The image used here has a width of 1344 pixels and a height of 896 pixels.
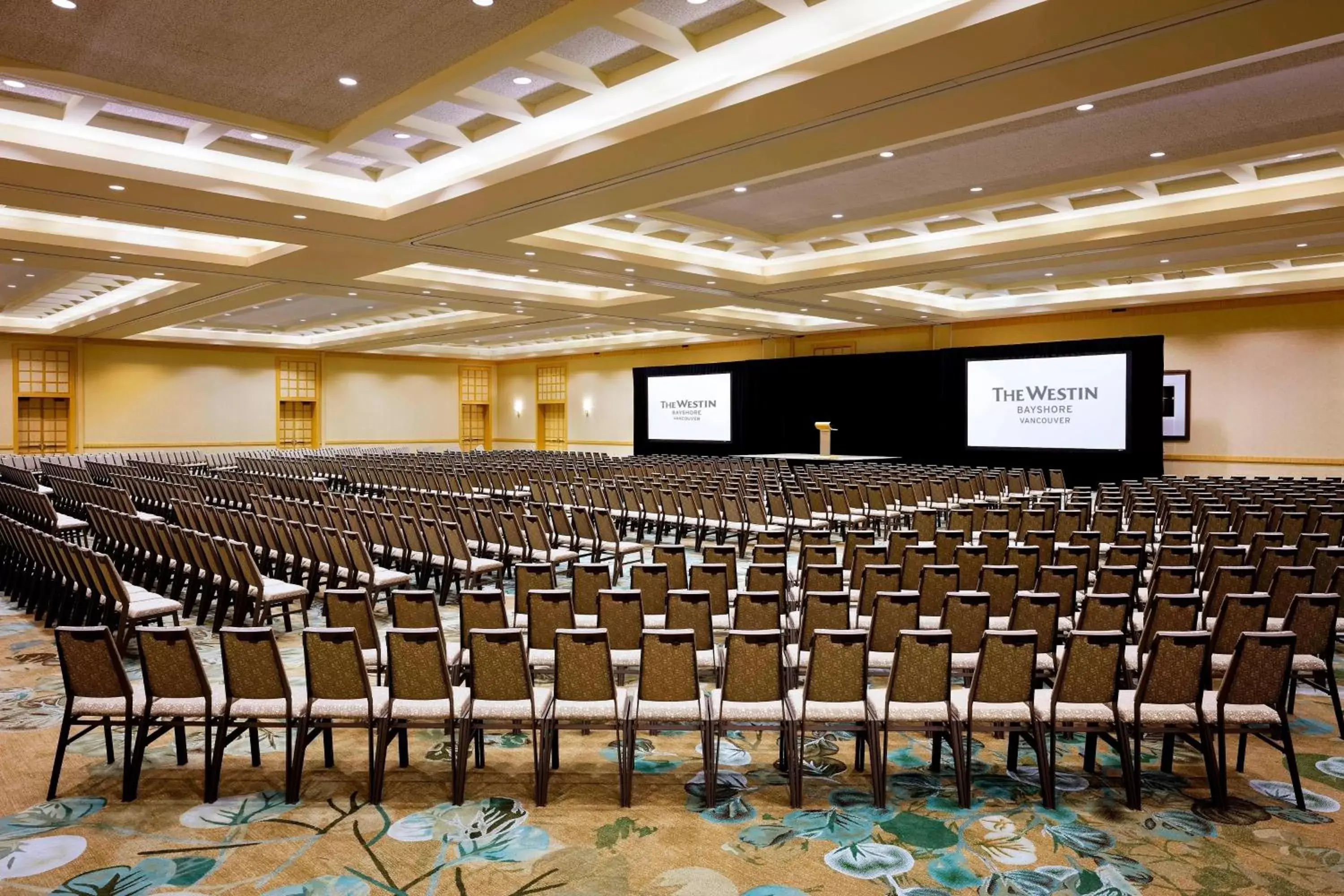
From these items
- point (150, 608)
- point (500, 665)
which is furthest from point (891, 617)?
point (150, 608)

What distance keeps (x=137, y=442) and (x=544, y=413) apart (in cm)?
1291

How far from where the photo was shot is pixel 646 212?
10.9 metres

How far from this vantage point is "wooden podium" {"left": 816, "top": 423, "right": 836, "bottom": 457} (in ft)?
70.8

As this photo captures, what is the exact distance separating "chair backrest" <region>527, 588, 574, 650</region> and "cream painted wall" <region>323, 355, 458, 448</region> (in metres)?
24.9

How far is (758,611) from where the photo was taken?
473cm

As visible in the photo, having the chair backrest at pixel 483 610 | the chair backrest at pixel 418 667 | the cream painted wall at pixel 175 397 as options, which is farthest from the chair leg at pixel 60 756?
the cream painted wall at pixel 175 397

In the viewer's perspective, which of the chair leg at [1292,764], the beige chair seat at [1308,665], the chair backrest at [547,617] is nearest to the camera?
the chair leg at [1292,764]

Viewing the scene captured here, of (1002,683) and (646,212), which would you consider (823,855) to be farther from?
(646,212)

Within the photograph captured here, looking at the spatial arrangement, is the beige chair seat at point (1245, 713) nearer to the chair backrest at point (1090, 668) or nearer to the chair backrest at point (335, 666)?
the chair backrest at point (1090, 668)

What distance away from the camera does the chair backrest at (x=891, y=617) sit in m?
4.68

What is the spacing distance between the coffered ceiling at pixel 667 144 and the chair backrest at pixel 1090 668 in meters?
3.16

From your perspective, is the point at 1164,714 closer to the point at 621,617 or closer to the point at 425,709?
the point at 621,617

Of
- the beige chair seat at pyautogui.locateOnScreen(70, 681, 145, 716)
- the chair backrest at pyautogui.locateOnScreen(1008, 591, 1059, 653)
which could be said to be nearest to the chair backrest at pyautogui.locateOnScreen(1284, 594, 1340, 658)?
the chair backrest at pyautogui.locateOnScreen(1008, 591, 1059, 653)

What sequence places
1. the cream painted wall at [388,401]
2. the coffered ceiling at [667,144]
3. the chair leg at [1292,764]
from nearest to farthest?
the chair leg at [1292,764] → the coffered ceiling at [667,144] → the cream painted wall at [388,401]
